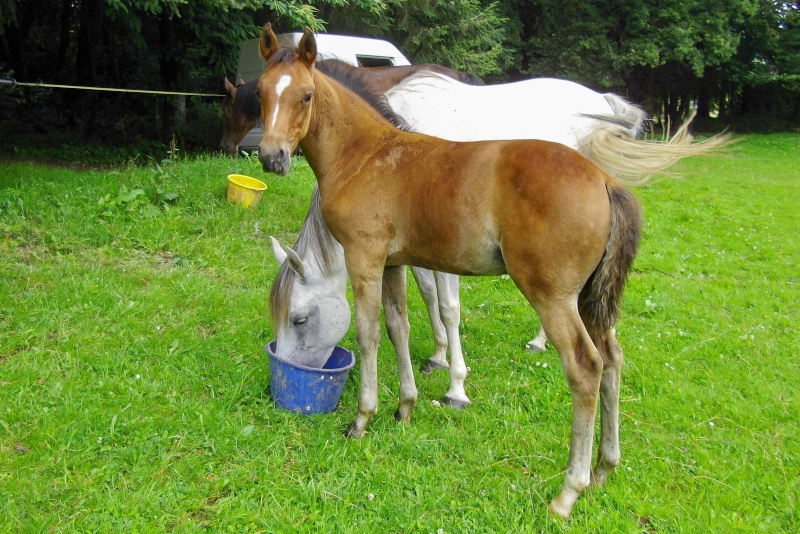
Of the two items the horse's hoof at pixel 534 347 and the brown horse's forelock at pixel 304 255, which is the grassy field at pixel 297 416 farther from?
the brown horse's forelock at pixel 304 255

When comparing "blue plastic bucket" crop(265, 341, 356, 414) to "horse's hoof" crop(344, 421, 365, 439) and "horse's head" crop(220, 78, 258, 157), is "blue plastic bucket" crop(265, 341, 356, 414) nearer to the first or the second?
"horse's hoof" crop(344, 421, 365, 439)

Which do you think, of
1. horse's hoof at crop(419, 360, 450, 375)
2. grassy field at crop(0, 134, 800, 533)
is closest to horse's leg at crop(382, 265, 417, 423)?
grassy field at crop(0, 134, 800, 533)

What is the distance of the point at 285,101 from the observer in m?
3.12

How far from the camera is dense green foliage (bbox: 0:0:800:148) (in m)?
11.8

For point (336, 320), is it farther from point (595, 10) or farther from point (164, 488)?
point (595, 10)

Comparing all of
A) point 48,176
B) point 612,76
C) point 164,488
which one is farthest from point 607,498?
point 612,76

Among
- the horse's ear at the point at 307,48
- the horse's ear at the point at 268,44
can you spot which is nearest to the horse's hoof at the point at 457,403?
the horse's ear at the point at 307,48

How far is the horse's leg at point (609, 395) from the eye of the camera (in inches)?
121

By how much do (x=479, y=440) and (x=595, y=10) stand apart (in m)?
21.5

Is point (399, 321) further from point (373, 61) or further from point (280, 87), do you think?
point (373, 61)

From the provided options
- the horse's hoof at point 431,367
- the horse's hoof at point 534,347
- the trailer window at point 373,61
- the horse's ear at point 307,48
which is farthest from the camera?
the trailer window at point 373,61

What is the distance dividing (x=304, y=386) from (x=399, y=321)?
723mm

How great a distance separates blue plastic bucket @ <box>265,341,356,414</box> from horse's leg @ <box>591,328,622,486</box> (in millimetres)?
1556

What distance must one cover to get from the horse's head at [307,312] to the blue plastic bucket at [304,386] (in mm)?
172
